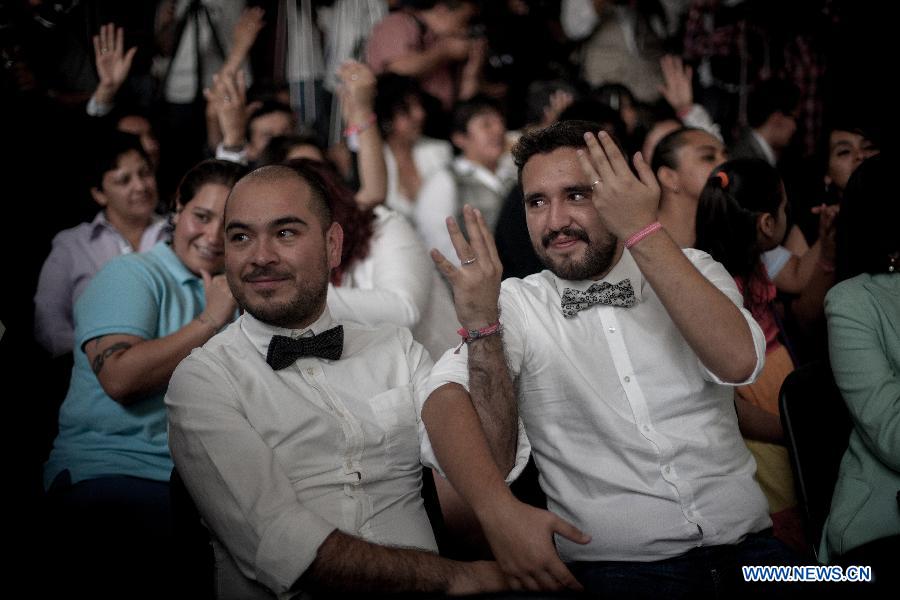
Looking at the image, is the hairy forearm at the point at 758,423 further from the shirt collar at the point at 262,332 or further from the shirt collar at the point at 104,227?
the shirt collar at the point at 104,227


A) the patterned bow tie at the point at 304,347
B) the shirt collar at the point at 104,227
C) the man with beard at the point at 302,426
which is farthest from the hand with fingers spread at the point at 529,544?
the shirt collar at the point at 104,227

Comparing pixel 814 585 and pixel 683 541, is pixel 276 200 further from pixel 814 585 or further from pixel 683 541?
pixel 814 585

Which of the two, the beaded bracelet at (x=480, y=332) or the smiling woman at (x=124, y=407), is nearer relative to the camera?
the beaded bracelet at (x=480, y=332)

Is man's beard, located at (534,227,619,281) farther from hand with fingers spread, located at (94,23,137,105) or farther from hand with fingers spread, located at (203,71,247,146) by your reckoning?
hand with fingers spread, located at (94,23,137,105)

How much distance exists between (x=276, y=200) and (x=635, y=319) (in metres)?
0.90

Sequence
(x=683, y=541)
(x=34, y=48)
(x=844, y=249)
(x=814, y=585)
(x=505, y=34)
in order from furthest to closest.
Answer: (x=505, y=34), (x=34, y=48), (x=844, y=249), (x=683, y=541), (x=814, y=585)

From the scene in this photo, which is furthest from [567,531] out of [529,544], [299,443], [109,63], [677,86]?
[677,86]

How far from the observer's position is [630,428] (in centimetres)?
176

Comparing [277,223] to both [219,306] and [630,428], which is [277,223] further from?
[630,428]

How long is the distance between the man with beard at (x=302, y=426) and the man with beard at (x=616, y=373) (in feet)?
0.56

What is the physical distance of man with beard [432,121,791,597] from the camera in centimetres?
159

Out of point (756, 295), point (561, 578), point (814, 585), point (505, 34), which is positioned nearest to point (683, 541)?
point (814, 585)

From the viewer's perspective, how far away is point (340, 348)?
72.4 inches

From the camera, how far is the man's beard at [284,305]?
70.3 inches
